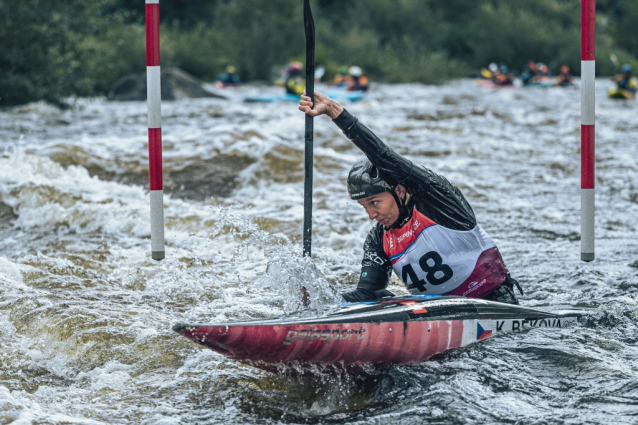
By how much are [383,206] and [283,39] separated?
24153 mm

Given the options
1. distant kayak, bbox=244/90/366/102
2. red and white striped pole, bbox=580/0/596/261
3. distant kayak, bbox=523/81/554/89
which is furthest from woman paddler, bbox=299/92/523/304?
distant kayak, bbox=523/81/554/89

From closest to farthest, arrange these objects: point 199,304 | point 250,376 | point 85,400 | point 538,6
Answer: point 85,400, point 250,376, point 199,304, point 538,6

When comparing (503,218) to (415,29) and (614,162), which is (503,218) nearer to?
(614,162)

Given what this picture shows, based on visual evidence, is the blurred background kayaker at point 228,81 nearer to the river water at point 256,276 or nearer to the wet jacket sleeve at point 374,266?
the river water at point 256,276

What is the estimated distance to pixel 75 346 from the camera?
346cm

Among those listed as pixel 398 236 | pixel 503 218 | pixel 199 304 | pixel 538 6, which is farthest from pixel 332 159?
pixel 538 6

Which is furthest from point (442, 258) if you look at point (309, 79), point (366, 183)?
point (309, 79)

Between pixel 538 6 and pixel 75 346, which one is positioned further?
pixel 538 6

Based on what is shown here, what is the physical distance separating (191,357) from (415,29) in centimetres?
3368

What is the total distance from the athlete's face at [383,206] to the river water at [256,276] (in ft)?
1.30

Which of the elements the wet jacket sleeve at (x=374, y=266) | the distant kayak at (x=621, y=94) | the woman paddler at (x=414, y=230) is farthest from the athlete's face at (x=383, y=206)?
the distant kayak at (x=621, y=94)

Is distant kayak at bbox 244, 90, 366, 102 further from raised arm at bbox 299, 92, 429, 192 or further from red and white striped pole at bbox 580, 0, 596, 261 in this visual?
raised arm at bbox 299, 92, 429, 192

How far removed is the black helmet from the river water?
45cm

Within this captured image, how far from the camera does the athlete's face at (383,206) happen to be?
3258 mm
